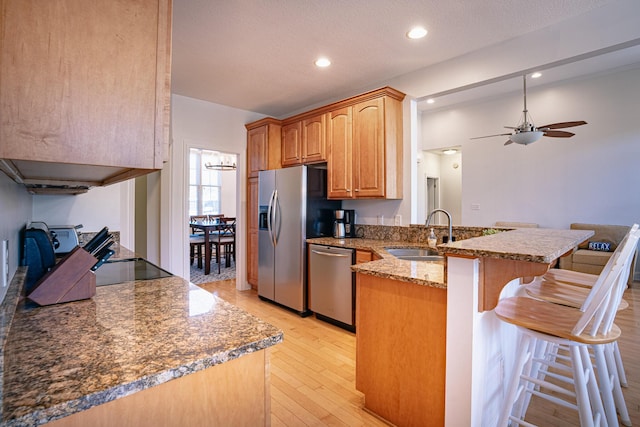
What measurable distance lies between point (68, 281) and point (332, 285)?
2.31 meters

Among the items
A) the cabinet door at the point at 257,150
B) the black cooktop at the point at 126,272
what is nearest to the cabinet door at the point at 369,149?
the cabinet door at the point at 257,150

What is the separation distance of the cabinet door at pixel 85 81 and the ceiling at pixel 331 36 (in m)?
1.63

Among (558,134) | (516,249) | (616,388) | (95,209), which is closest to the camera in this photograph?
(516,249)

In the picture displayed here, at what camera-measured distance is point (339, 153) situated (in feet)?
11.2

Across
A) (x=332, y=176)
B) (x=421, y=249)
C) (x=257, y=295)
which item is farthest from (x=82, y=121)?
(x=257, y=295)

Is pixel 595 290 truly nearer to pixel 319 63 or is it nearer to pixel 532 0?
pixel 532 0

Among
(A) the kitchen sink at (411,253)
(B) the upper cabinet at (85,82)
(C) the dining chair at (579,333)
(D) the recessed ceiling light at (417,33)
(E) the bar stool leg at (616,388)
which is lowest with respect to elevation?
(E) the bar stool leg at (616,388)

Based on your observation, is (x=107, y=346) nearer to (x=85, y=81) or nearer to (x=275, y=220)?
(x=85, y=81)

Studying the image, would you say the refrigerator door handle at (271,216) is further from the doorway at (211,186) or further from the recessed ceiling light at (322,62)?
the doorway at (211,186)

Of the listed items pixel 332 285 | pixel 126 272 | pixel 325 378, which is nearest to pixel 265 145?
pixel 332 285

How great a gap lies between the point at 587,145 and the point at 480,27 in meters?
3.83

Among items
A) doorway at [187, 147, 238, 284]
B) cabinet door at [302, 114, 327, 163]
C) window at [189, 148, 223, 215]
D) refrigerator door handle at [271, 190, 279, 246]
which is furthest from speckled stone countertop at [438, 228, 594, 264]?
window at [189, 148, 223, 215]

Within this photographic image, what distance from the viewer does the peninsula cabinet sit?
10.1 ft

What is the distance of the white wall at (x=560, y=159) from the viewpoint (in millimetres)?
4520
